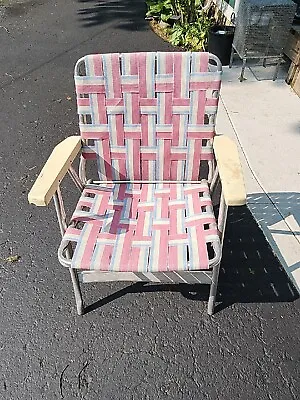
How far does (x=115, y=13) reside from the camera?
573 cm

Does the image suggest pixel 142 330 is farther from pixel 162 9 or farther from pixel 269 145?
pixel 162 9

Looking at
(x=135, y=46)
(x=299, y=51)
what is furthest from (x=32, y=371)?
(x=135, y=46)

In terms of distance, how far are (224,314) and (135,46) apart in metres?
3.66

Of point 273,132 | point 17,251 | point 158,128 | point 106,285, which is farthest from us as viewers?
point 273,132

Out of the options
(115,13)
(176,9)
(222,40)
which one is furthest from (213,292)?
(115,13)

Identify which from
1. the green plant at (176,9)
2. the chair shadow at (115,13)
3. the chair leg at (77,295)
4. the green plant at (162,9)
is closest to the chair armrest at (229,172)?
the chair leg at (77,295)

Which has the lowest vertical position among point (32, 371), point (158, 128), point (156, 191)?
point (32, 371)

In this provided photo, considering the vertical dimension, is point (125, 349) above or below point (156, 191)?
below

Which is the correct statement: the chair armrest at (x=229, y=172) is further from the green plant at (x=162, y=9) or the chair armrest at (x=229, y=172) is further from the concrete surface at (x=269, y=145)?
the green plant at (x=162, y=9)

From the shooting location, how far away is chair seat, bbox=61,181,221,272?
1.57m

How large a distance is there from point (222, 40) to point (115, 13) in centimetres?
247

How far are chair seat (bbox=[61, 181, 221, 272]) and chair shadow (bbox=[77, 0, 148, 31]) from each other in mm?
3861

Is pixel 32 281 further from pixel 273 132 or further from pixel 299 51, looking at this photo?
pixel 299 51

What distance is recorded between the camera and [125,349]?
1.81 metres
